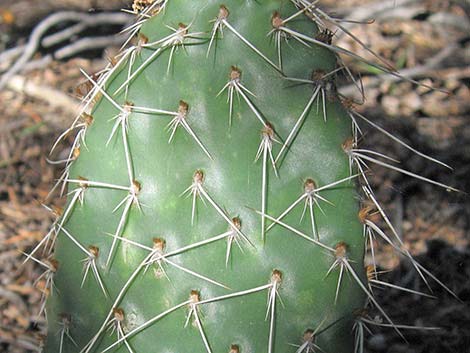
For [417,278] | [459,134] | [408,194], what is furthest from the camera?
[459,134]

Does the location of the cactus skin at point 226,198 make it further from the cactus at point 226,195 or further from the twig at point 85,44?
the twig at point 85,44

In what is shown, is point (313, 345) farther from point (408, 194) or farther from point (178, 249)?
point (408, 194)

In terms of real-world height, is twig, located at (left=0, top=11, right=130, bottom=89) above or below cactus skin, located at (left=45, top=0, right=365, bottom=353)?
below

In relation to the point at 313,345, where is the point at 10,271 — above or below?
below

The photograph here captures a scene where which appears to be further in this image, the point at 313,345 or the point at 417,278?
the point at 417,278

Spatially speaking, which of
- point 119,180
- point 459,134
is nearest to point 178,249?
point 119,180

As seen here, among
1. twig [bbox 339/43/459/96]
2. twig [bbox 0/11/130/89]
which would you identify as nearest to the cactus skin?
twig [bbox 339/43/459/96]

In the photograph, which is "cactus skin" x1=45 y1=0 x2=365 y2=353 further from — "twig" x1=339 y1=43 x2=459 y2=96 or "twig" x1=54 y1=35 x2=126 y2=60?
"twig" x1=54 y1=35 x2=126 y2=60

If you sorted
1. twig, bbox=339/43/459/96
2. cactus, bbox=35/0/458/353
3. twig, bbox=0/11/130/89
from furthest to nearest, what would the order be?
1. twig, bbox=0/11/130/89
2. twig, bbox=339/43/459/96
3. cactus, bbox=35/0/458/353
